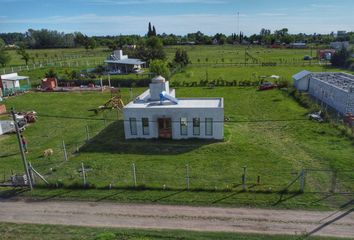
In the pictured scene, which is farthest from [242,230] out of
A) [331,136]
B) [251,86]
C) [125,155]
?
[251,86]

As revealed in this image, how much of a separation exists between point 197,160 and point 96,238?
354 inches

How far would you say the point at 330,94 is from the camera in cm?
3234

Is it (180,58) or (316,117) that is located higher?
(180,58)

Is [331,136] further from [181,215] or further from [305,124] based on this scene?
[181,215]

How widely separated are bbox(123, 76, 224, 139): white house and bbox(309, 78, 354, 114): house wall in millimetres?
12795

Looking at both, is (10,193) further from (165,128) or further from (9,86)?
(9,86)

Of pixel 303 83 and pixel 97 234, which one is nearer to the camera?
pixel 97 234

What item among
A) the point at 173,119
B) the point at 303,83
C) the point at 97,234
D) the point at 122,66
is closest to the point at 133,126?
the point at 173,119

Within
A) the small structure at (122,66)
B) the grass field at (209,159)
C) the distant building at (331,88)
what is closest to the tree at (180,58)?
the small structure at (122,66)

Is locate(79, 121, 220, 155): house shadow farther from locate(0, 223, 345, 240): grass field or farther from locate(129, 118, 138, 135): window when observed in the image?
locate(0, 223, 345, 240): grass field

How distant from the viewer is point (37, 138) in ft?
85.6

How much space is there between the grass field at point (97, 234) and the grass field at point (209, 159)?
2.47m

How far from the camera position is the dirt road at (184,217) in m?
13.3

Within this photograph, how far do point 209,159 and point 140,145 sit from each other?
5714 millimetres
